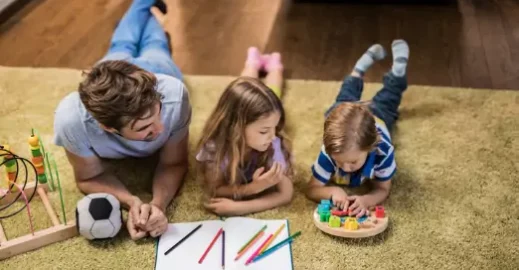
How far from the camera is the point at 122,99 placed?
126 cm

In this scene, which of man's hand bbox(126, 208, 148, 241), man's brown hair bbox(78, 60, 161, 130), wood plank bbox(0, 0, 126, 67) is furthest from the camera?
wood plank bbox(0, 0, 126, 67)

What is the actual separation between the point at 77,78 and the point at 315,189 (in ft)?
3.22

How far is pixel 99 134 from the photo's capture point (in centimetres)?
140

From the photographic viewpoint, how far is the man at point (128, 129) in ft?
4.17

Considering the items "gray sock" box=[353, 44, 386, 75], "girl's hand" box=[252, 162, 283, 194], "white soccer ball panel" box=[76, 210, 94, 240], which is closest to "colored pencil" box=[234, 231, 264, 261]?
"girl's hand" box=[252, 162, 283, 194]

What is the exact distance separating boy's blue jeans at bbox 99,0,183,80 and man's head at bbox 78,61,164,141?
1.31ft

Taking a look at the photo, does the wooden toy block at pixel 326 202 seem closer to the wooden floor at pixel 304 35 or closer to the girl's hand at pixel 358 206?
the girl's hand at pixel 358 206

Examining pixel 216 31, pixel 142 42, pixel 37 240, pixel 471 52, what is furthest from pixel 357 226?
pixel 216 31

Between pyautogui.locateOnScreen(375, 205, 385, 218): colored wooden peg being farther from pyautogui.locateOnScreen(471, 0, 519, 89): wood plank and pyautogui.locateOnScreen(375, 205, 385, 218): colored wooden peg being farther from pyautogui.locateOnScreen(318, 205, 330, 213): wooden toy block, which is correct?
pyautogui.locateOnScreen(471, 0, 519, 89): wood plank

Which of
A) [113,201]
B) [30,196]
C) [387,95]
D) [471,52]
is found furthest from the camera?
[471,52]

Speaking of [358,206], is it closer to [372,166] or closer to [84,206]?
[372,166]

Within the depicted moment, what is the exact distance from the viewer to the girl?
1326 millimetres

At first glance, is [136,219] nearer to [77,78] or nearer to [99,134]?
[99,134]

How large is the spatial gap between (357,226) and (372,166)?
167 millimetres
